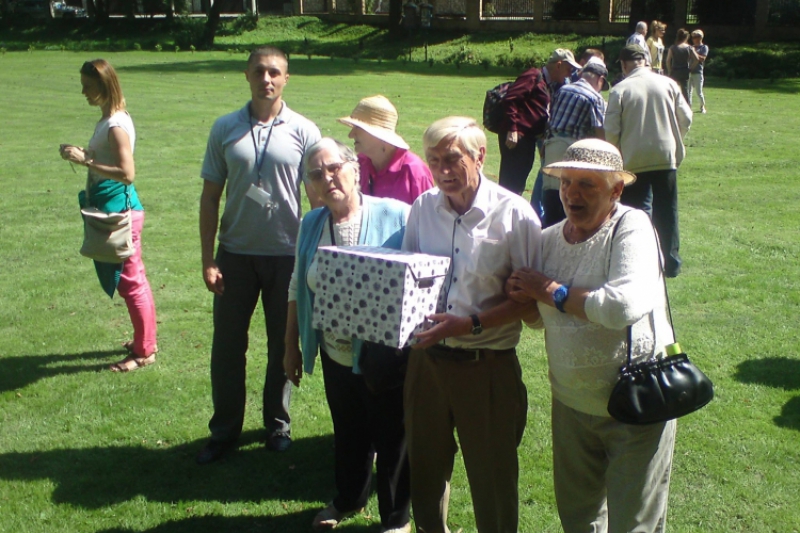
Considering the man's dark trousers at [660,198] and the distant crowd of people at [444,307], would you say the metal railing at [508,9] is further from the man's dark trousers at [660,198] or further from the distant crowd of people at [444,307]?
the distant crowd of people at [444,307]

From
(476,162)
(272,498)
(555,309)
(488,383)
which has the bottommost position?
(272,498)

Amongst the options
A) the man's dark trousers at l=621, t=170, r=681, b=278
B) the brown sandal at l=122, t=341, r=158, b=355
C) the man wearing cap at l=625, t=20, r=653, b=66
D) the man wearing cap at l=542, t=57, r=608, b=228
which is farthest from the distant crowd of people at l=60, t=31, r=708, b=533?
the man wearing cap at l=625, t=20, r=653, b=66

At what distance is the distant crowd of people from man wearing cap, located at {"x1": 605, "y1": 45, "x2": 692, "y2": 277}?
3.87m

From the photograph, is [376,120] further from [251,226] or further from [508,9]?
[508,9]

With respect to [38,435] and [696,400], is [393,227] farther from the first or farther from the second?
[38,435]

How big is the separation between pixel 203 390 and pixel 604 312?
11.8ft

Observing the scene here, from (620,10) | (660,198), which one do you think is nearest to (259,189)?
(660,198)

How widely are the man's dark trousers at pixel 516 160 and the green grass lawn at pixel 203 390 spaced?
6.32 ft

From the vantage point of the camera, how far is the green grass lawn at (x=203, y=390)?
4406 mm

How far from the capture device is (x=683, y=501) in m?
4.36

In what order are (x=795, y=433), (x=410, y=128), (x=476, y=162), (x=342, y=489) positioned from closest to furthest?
(x=476, y=162) → (x=342, y=489) → (x=795, y=433) → (x=410, y=128)

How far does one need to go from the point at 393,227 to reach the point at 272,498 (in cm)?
170

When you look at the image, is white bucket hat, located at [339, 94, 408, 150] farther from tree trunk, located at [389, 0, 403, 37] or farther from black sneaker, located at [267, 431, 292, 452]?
tree trunk, located at [389, 0, 403, 37]

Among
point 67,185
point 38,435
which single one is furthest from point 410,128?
point 38,435
